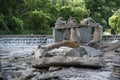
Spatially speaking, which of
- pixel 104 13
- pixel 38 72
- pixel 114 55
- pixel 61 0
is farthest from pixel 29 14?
pixel 38 72

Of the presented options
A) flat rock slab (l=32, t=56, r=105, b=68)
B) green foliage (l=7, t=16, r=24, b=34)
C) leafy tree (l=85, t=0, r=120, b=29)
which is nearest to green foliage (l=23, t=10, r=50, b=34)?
green foliage (l=7, t=16, r=24, b=34)

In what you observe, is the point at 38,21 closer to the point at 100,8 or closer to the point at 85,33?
the point at 100,8

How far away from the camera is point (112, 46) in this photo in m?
22.8

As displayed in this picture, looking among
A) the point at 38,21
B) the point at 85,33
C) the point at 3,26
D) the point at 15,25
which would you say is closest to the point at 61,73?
the point at 85,33

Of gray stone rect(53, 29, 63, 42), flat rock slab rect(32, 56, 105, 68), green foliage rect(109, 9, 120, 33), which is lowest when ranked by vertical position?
green foliage rect(109, 9, 120, 33)

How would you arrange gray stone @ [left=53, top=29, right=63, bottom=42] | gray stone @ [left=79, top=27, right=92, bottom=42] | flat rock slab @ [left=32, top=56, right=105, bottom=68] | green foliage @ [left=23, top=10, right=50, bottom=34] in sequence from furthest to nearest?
1. green foliage @ [left=23, top=10, right=50, bottom=34]
2. gray stone @ [left=53, top=29, right=63, bottom=42]
3. gray stone @ [left=79, top=27, right=92, bottom=42]
4. flat rock slab @ [left=32, top=56, right=105, bottom=68]

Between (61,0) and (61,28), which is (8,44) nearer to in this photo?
(61,28)

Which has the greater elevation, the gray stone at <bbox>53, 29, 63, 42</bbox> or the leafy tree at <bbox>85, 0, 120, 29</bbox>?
the gray stone at <bbox>53, 29, 63, 42</bbox>

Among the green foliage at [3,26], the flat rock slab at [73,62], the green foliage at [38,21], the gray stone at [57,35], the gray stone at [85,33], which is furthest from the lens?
the green foliage at [38,21]

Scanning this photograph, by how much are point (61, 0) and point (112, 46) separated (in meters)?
39.6

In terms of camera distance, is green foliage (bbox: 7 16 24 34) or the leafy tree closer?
green foliage (bbox: 7 16 24 34)

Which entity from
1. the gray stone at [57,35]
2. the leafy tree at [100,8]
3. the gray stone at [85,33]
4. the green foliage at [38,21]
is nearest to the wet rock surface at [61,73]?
the gray stone at [85,33]

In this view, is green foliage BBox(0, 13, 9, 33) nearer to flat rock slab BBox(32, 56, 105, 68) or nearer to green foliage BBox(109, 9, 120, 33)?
green foliage BBox(109, 9, 120, 33)

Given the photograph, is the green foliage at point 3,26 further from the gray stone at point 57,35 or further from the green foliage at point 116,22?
the gray stone at point 57,35
